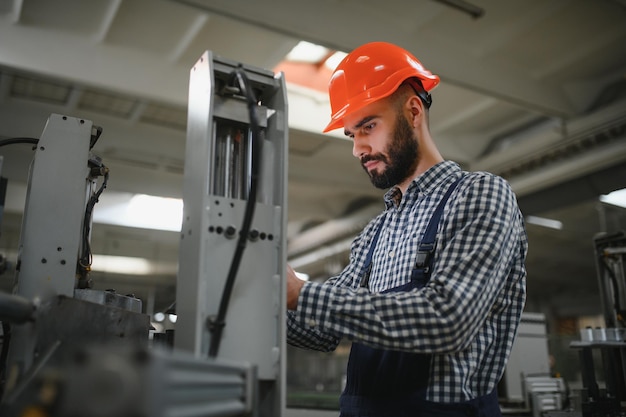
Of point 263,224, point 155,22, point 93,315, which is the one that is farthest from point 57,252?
point 155,22

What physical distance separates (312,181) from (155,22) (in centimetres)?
211

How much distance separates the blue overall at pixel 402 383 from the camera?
1116mm

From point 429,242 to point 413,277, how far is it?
87mm

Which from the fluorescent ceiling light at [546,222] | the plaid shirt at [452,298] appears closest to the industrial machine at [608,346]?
the plaid shirt at [452,298]

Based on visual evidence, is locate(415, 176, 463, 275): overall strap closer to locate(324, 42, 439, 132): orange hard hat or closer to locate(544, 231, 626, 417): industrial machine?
locate(324, 42, 439, 132): orange hard hat

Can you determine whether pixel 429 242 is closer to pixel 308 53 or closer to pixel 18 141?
pixel 18 141

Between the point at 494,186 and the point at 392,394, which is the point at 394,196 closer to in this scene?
the point at 494,186

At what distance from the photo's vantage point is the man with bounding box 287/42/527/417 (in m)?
1.04

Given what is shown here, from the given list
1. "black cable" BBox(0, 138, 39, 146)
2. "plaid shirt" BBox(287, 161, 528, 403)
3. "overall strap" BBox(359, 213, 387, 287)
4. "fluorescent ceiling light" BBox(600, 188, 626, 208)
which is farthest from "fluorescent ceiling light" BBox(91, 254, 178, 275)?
"plaid shirt" BBox(287, 161, 528, 403)

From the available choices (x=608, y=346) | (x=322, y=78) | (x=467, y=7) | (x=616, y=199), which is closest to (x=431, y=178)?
(x=608, y=346)

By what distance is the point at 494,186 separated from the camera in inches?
46.8

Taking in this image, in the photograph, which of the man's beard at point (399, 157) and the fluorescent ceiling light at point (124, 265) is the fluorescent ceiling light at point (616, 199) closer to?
the man's beard at point (399, 157)

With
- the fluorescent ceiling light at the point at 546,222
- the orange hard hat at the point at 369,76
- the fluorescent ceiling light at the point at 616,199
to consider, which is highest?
the fluorescent ceiling light at the point at 546,222

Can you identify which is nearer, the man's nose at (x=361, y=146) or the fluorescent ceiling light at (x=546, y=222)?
the man's nose at (x=361, y=146)
